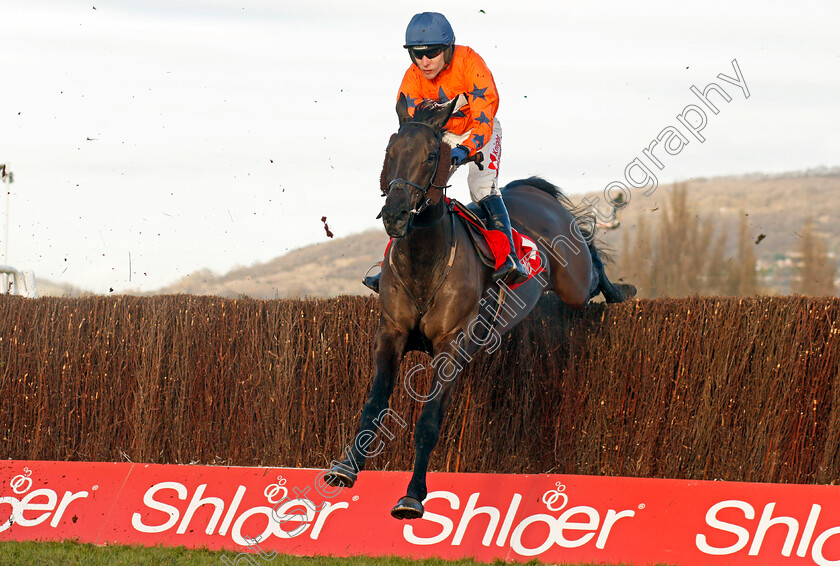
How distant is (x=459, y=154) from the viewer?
481 cm

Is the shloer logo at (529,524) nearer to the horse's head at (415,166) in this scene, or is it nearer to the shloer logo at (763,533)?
the shloer logo at (763,533)

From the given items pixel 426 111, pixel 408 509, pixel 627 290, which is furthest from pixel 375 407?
pixel 627 290

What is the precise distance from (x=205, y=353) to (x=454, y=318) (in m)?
2.92

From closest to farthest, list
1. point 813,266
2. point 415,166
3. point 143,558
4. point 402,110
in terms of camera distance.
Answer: point 415,166 < point 402,110 < point 143,558 < point 813,266

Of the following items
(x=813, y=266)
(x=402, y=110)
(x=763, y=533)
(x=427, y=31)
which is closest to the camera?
(x=402, y=110)

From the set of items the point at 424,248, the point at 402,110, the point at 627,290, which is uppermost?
the point at 402,110

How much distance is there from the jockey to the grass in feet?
5.58

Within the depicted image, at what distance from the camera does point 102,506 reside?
20.4 feet

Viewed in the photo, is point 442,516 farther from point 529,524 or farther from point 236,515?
point 236,515

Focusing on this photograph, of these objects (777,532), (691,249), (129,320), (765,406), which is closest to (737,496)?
(777,532)

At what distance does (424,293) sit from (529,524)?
186cm

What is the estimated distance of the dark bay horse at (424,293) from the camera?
4477 millimetres

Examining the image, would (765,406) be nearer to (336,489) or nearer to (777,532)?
(777,532)

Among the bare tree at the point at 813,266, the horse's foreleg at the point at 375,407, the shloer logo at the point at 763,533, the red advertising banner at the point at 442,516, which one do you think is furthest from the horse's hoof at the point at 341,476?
the bare tree at the point at 813,266
